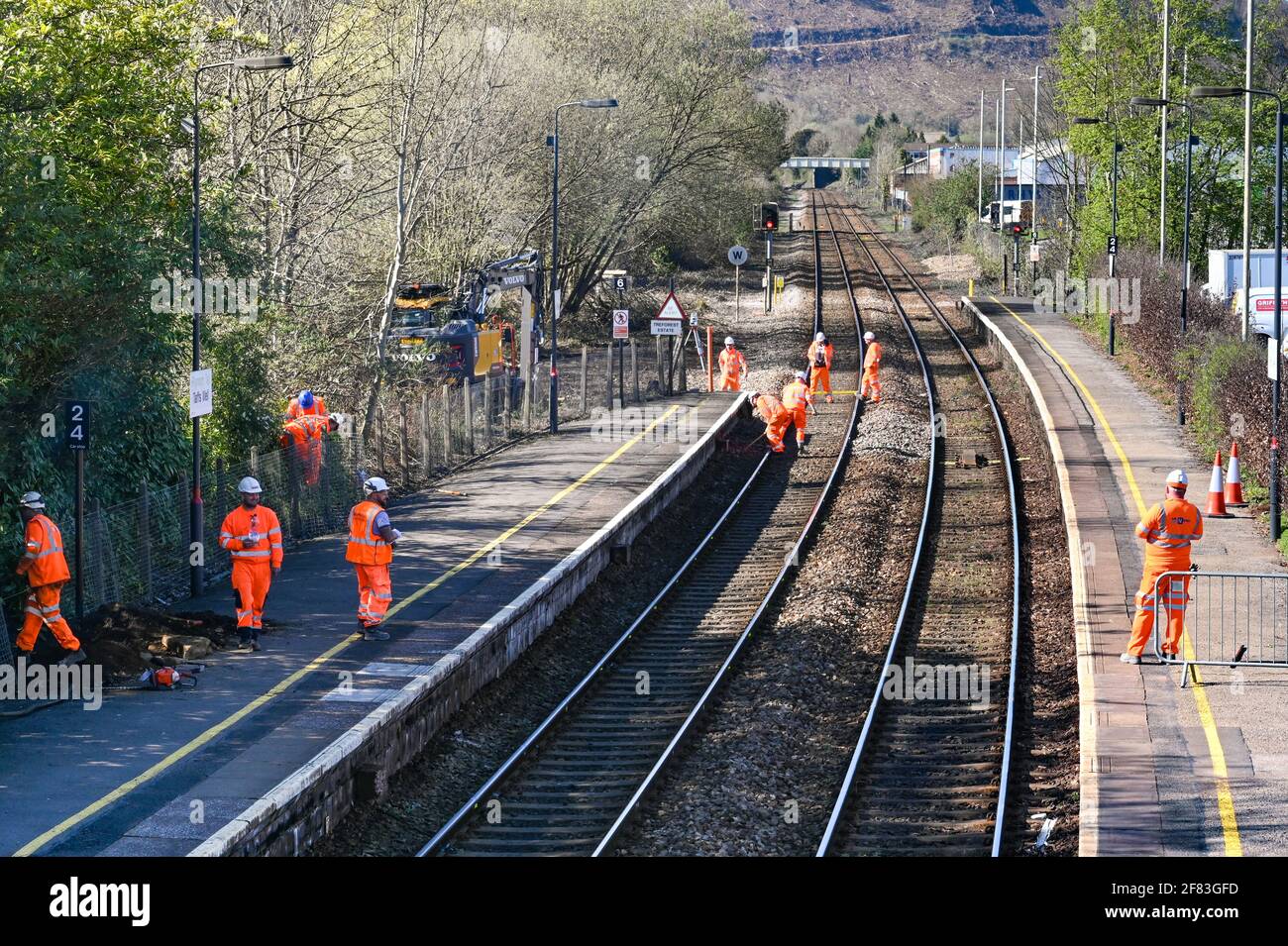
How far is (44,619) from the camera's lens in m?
15.4

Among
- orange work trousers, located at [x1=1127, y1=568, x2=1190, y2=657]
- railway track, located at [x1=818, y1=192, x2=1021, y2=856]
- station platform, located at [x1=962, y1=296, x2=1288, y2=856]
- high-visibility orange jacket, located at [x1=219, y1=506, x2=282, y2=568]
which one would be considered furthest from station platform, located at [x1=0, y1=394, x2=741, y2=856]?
orange work trousers, located at [x1=1127, y1=568, x2=1190, y2=657]

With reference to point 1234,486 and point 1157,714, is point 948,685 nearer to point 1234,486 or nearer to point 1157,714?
point 1157,714

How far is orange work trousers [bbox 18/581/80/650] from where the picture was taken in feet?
50.6

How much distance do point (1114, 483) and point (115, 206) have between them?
650 inches

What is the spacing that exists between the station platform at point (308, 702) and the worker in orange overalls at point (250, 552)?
0.37 metres

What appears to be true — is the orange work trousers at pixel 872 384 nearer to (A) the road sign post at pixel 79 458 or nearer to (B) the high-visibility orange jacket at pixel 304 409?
(B) the high-visibility orange jacket at pixel 304 409

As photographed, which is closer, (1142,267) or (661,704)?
Answer: (661,704)

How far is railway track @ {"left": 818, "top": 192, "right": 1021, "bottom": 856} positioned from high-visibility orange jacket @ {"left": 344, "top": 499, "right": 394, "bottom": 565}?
5.24 m

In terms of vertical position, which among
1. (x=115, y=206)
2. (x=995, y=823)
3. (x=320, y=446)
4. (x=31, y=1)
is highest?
(x=31, y=1)

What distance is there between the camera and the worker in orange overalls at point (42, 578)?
50.1ft

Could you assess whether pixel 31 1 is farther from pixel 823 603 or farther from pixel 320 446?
pixel 823 603

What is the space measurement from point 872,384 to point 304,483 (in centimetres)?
1780

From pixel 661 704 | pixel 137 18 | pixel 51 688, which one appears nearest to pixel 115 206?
pixel 137 18

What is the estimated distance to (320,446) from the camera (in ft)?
76.5
